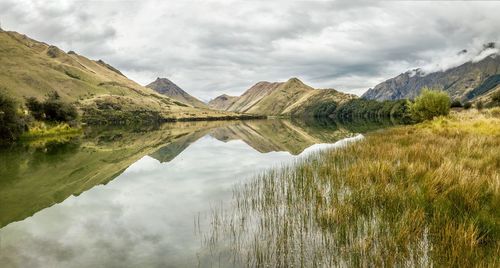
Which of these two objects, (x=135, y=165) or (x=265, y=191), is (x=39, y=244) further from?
(x=135, y=165)

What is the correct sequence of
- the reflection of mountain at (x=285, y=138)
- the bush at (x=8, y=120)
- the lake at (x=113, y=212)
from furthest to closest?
1. the bush at (x=8, y=120)
2. the reflection of mountain at (x=285, y=138)
3. the lake at (x=113, y=212)

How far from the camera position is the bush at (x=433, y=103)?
54938mm

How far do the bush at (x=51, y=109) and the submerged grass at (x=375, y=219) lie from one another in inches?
2910

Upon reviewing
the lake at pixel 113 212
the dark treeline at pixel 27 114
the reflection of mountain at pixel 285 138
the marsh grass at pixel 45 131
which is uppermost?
the dark treeline at pixel 27 114

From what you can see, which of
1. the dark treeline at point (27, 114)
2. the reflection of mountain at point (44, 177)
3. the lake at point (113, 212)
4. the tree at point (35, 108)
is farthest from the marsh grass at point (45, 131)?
the lake at point (113, 212)

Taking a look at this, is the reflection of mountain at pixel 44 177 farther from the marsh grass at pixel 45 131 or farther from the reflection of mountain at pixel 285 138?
the marsh grass at pixel 45 131

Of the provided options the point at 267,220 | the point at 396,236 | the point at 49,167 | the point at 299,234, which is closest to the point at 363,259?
the point at 396,236

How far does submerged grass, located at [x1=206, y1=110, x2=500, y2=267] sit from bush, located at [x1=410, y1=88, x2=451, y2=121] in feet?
133

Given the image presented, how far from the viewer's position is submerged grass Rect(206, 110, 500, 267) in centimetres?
847

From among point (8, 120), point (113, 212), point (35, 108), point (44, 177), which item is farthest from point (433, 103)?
point (35, 108)

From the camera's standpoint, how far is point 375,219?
11180 mm

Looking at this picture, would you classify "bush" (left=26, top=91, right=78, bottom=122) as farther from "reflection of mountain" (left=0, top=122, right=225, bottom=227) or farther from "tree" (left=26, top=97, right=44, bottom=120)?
"reflection of mountain" (left=0, top=122, right=225, bottom=227)

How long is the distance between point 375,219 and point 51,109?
83.4m

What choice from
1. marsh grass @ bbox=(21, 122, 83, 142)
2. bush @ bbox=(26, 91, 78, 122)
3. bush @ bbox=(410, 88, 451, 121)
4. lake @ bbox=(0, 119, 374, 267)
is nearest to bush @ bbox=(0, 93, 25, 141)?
marsh grass @ bbox=(21, 122, 83, 142)
